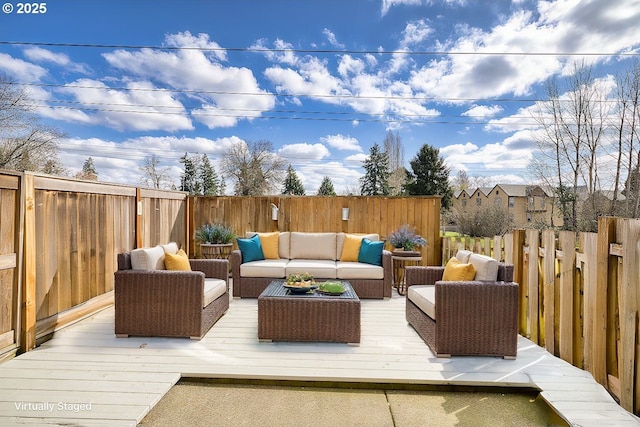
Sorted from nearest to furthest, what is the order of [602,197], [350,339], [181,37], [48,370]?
[48,370]
[350,339]
[181,37]
[602,197]

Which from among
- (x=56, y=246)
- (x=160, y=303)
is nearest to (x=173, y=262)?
(x=160, y=303)

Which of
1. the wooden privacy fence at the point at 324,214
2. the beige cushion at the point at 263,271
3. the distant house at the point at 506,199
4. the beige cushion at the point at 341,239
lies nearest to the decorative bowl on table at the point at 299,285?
the beige cushion at the point at 263,271

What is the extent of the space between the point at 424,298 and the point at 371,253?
74.9 inches

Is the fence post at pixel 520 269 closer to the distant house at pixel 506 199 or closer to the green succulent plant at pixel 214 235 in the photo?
the green succulent plant at pixel 214 235

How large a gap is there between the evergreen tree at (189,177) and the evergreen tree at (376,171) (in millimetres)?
11887

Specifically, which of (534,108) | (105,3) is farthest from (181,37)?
(534,108)

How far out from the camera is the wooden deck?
202cm

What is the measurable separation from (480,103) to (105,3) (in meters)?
13.9

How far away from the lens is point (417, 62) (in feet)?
30.3

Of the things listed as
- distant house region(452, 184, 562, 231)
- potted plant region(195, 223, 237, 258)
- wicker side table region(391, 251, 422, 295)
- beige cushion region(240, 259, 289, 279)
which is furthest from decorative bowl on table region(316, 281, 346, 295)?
distant house region(452, 184, 562, 231)

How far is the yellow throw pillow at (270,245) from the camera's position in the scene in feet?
17.7

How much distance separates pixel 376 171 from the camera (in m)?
23.1

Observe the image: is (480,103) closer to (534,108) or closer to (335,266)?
(534,108)

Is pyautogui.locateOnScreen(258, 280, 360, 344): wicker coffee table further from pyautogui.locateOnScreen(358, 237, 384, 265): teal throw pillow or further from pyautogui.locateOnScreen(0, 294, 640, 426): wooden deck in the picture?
pyautogui.locateOnScreen(358, 237, 384, 265): teal throw pillow
